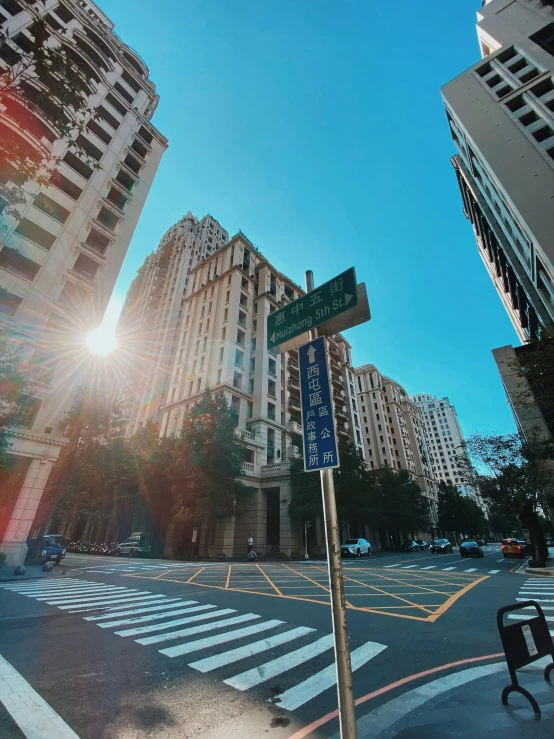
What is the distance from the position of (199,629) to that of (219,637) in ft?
2.49

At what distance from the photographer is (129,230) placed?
27797 mm

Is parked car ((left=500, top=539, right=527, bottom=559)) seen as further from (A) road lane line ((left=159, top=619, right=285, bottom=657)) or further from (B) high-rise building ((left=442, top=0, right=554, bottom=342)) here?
(A) road lane line ((left=159, top=619, right=285, bottom=657))

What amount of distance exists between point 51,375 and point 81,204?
13.5m

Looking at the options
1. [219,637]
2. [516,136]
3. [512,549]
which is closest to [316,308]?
[219,637]

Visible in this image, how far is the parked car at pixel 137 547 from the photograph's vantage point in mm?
30984

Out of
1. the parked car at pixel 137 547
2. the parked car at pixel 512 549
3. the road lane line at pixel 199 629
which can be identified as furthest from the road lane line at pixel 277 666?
the parked car at pixel 137 547

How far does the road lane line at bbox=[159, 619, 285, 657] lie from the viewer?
211 inches

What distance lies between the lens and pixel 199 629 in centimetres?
659

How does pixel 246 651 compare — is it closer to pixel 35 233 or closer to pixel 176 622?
pixel 176 622

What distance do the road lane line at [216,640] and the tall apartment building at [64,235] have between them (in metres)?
18.5

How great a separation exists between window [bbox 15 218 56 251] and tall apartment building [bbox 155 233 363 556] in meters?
18.5

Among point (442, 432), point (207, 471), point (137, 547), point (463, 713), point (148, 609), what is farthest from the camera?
point (442, 432)

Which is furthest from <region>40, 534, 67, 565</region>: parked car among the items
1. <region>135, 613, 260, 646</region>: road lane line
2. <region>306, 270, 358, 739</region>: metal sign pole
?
<region>306, 270, 358, 739</region>: metal sign pole

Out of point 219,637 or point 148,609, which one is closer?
point 219,637
